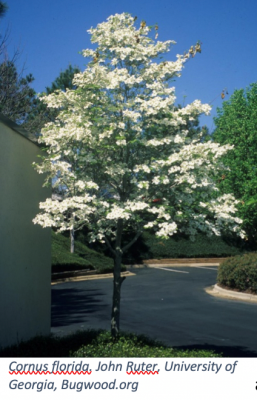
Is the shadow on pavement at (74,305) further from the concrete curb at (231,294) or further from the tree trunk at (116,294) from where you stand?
the tree trunk at (116,294)

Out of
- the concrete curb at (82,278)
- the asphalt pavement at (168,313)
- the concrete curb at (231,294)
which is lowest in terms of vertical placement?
the asphalt pavement at (168,313)

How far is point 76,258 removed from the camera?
27328 mm

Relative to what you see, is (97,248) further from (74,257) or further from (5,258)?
(5,258)

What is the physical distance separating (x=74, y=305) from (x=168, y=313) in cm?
333

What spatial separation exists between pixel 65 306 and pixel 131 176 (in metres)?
9.11

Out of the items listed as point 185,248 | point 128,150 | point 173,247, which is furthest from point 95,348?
point 185,248

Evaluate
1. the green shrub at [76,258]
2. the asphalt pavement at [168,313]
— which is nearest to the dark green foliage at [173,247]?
the green shrub at [76,258]

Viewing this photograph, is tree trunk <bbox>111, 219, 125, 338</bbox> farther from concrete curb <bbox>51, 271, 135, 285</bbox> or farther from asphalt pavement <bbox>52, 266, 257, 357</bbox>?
concrete curb <bbox>51, 271, 135, 285</bbox>

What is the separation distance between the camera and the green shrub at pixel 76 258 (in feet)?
83.7

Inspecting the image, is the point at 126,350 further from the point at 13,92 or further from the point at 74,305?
the point at 13,92

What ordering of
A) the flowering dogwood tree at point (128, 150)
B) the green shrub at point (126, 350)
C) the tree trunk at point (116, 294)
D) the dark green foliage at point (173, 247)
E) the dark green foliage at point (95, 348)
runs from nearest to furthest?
the green shrub at point (126, 350), the dark green foliage at point (95, 348), the flowering dogwood tree at point (128, 150), the tree trunk at point (116, 294), the dark green foliage at point (173, 247)

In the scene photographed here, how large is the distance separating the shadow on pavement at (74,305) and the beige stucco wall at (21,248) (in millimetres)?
3361

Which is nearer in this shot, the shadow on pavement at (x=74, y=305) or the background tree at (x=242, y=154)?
the shadow on pavement at (x=74, y=305)

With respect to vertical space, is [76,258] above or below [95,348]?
above
